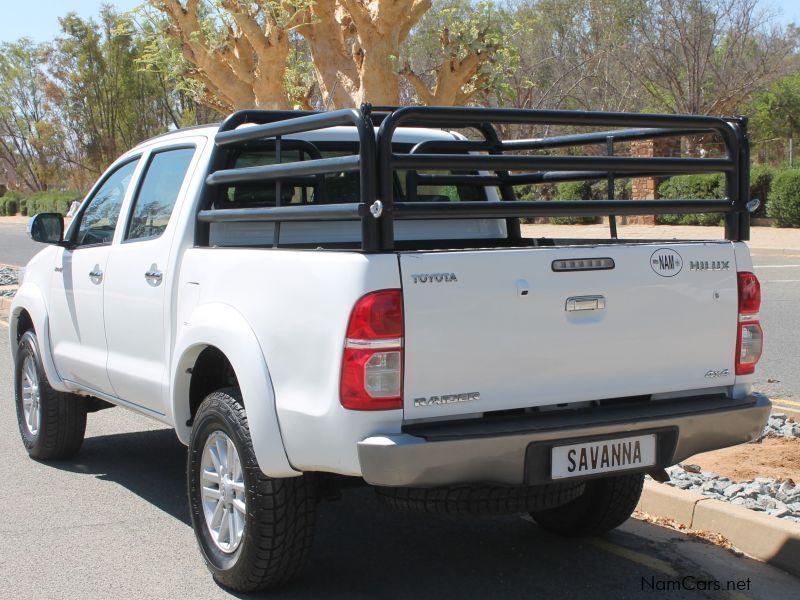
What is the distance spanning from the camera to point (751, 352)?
4484 mm

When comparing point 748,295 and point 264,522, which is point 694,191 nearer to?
point 748,295

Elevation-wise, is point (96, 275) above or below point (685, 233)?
above

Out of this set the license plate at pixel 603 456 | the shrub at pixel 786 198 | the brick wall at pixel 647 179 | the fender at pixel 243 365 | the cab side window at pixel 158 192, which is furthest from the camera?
the brick wall at pixel 647 179

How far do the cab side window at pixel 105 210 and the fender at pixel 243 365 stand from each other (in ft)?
4.87

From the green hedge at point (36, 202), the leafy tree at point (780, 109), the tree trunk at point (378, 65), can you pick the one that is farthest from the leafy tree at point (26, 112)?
the tree trunk at point (378, 65)

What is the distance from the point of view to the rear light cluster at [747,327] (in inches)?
175

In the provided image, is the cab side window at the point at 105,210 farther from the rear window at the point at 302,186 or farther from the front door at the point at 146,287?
the rear window at the point at 302,186

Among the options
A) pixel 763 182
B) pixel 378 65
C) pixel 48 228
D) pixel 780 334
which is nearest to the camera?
pixel 48 228

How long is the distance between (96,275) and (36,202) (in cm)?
6507

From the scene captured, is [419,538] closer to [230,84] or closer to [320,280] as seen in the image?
[320,280]

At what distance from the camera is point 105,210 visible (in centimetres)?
623

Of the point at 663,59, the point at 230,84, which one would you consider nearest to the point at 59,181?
the point at 663,59

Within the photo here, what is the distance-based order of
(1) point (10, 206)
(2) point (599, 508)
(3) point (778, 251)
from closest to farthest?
(2) point (599, 508), (3) point (778, 251), (1) point (10, 206)

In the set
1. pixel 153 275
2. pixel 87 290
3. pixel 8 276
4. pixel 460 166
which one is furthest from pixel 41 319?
pixel 8 276
